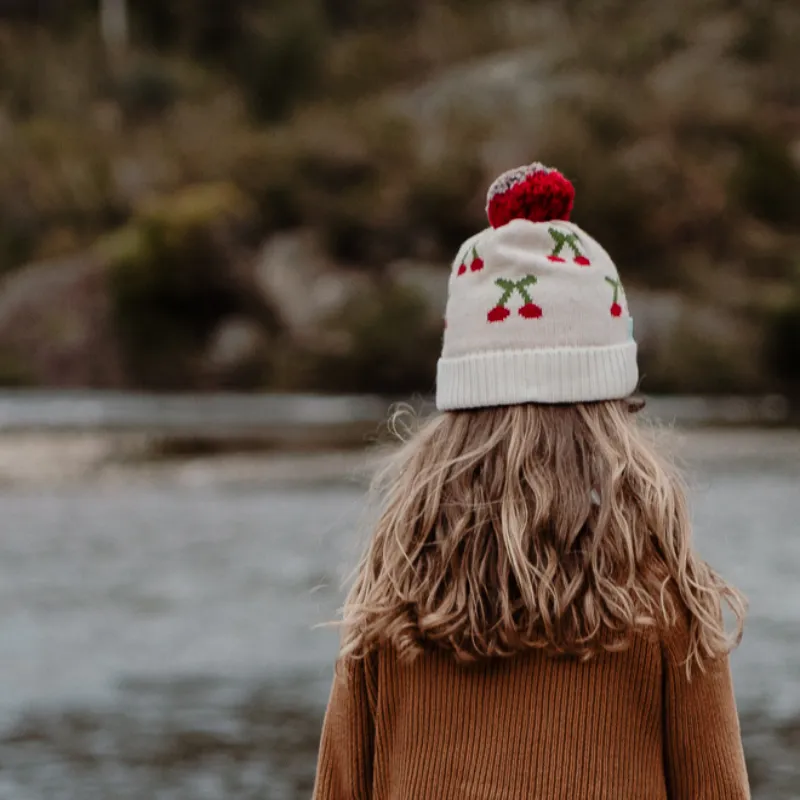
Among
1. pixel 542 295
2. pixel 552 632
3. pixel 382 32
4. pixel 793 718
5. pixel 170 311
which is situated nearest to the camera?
pixel 552 632

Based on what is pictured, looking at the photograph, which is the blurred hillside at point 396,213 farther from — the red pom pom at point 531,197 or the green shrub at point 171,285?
the red pom pom at point 531,197

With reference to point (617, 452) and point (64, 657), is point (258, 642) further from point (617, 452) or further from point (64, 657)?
point (617, 452)

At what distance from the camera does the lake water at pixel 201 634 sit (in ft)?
19.0

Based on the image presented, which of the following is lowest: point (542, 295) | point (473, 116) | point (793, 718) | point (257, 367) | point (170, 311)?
point (542, 295)

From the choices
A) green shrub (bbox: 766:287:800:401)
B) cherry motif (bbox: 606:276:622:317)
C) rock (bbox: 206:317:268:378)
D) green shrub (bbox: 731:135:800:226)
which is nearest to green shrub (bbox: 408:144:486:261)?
rock (bbox: 206:317:268:378)

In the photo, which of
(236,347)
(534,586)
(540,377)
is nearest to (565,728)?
(534,586)

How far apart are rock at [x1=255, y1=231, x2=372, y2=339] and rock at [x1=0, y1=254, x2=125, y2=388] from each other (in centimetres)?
367

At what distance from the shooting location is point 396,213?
35.0 metres

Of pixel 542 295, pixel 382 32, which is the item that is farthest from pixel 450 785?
pixel 382 32

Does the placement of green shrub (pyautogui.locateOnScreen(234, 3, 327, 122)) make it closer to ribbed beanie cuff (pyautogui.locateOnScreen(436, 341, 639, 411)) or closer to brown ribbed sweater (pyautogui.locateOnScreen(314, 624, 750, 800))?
ribbed beanie cuff (pyautogui.locateOnScreen(436, 341, 639, 411))

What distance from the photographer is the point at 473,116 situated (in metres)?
42.3

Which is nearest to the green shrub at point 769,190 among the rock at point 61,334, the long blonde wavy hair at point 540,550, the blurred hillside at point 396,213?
the blurred hillside at point 396,213

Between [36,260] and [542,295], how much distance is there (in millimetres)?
40422

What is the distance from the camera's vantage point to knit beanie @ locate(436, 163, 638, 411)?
203 cm
